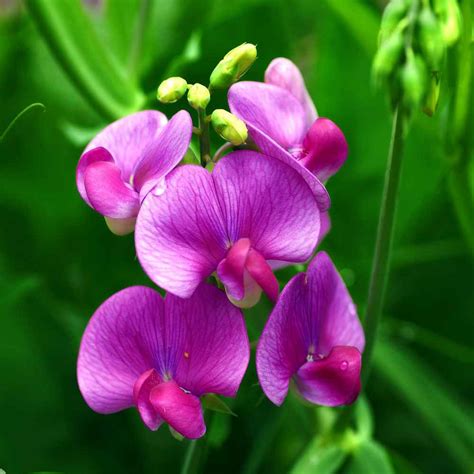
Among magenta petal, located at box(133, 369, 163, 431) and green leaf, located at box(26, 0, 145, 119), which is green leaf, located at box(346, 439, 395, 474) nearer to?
magenta petal, located at box(133, 369, 163, 431)

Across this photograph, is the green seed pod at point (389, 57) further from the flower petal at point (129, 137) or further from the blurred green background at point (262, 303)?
Result: the blurred green background at point (262, 303)

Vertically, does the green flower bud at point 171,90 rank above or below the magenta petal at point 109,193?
above

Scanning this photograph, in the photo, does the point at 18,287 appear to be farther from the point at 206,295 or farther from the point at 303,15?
the point at 303,15

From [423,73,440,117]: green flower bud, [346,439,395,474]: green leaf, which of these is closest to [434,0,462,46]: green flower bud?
[423,73,440,117]: green flower bud

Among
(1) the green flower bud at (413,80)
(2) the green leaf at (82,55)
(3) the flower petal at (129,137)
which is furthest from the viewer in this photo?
(2) the green leaf at (82,55)

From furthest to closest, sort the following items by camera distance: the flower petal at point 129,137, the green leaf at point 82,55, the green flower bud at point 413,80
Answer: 1. the green leaf at point 82,55
2. the flower petal at point 129,137
3. the green flower bud at point 413,80

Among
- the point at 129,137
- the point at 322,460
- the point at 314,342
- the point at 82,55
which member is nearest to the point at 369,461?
the point at 322,460

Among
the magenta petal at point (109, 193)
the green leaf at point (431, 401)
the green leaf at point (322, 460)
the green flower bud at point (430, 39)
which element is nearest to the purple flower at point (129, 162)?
the magenta petal at point (109, 193)
